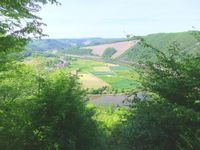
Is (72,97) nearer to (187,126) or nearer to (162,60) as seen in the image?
(162,60)

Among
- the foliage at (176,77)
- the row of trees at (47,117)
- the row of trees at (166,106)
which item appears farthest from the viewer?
the row of trees at (47,117)

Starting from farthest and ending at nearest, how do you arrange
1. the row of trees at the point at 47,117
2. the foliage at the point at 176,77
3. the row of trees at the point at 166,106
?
the row of trees at the point at 47,117 < the foliage at the point at 176,77 < the row of trees at the point at 166,106

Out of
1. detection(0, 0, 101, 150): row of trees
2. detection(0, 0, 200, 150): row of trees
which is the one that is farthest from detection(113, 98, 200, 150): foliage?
detection(0, 0, 101, 150): row of trees

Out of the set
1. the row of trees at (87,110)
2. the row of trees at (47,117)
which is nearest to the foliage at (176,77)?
the row of trees at (87,110)

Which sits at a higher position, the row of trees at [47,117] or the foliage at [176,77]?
the foliage at [176,77]

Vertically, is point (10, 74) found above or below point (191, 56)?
below

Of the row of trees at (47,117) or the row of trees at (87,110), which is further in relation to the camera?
the row of trees at (47,117)

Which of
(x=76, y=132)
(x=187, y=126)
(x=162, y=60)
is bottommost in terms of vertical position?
(x=76, y=132)

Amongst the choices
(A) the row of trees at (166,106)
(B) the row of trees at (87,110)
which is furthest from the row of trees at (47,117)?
(A) the row of trees at (166,106)

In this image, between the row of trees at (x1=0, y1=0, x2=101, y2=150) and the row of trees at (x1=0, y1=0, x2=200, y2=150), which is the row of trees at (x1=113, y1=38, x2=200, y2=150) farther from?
the row of trees at (x1=0, y1=0, x2=101, y2=150)

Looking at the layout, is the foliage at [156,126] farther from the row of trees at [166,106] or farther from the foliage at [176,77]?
the foliage at [176,77]

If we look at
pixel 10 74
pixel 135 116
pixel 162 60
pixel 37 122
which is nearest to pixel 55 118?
pixel 37 122
